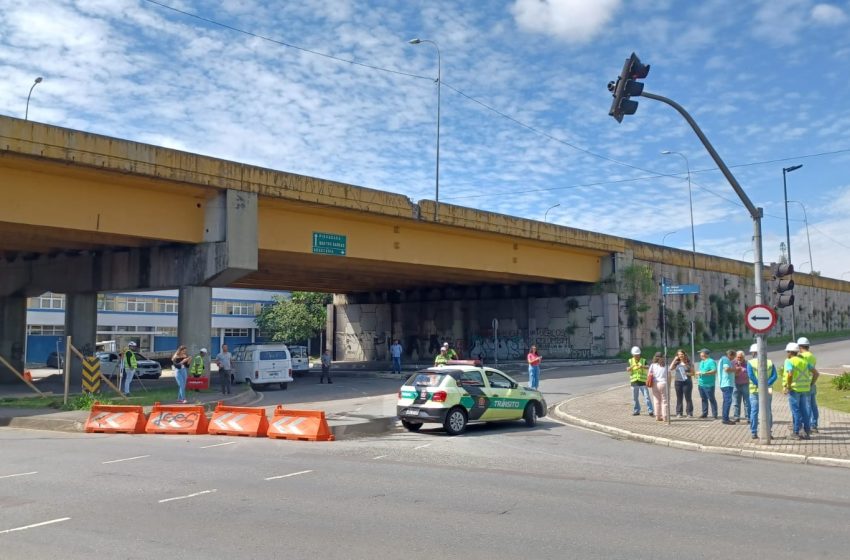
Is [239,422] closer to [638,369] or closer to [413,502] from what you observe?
[413,502]

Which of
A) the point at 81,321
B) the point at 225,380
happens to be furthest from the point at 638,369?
the point at 81,321

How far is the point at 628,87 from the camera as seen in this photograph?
40.9 feet

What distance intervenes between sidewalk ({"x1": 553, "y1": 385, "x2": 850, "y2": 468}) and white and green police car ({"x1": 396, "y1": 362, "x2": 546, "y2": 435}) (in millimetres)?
1903

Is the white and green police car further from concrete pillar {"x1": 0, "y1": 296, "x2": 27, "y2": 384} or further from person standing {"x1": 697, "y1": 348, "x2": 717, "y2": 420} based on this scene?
concrete pillar {"x1": 0, "y1": 296, "x2": 27, "y2": 384}

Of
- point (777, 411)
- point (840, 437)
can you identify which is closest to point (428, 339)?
point (777, 411)

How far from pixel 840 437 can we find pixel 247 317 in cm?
6955

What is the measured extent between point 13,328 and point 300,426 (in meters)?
26.4

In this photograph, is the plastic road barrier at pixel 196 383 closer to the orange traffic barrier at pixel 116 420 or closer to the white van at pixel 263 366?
the white van at pixel 263 366

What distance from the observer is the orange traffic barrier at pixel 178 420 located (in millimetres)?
16391

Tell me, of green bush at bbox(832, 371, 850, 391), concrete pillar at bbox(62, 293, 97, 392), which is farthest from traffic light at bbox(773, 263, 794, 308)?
concrete pillar at bbox(62, 293, 97, 392)

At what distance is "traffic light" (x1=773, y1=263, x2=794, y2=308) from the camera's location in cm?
1341

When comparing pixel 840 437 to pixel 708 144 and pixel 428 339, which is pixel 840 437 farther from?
pixel 428 339

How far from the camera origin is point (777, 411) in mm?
17969

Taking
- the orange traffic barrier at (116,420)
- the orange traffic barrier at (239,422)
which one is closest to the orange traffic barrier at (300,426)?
the orange traffic barrier at (239,422)
